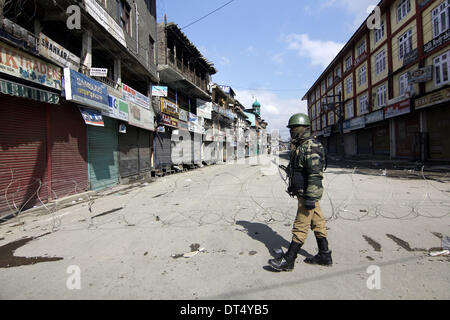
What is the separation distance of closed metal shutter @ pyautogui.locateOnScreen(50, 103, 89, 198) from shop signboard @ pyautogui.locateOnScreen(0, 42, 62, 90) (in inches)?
45.2

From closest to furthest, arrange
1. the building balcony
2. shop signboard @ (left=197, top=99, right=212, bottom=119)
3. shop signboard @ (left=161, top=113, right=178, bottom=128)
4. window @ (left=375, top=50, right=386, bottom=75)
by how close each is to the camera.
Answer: shop signboard @ (left=161, top=113, right=178, bottom=128)
the building balcony
window @ (left=375, top=50, right=386, bottom=75)
shop signboard @ (left=197, top=99, right=212, bottom=119)

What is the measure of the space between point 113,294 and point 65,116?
26.9 feet

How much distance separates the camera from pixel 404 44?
747 inches

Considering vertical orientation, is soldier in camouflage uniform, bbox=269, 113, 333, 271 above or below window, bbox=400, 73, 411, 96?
below

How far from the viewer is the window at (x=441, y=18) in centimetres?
1432

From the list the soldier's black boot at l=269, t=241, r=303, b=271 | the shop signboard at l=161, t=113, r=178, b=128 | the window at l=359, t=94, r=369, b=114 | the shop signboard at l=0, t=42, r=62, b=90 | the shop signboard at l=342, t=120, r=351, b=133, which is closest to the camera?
the soldier's black boot at l=269, t=241, r=303, b=271

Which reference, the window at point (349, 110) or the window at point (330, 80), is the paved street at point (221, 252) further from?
the window at point (330, 80)

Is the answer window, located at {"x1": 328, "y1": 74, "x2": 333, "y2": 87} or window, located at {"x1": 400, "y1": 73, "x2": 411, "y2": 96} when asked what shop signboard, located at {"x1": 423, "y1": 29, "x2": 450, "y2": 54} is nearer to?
window, located at {"x1": 400, "y1": 73, "x2": 411, "y2": 96}

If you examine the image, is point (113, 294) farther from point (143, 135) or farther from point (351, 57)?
point (351, 57)

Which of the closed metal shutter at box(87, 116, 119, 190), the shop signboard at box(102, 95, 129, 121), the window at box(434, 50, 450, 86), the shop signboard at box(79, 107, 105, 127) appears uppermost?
the window at box(434, 50, 450, 86)

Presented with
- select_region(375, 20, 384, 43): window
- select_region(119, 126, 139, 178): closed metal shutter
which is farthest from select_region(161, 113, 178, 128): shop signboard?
select_region(375, 20, 384, 43): window

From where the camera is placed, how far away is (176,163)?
19.7 metres

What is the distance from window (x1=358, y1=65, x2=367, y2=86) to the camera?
86.8 ft

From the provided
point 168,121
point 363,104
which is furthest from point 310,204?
point 363,104
